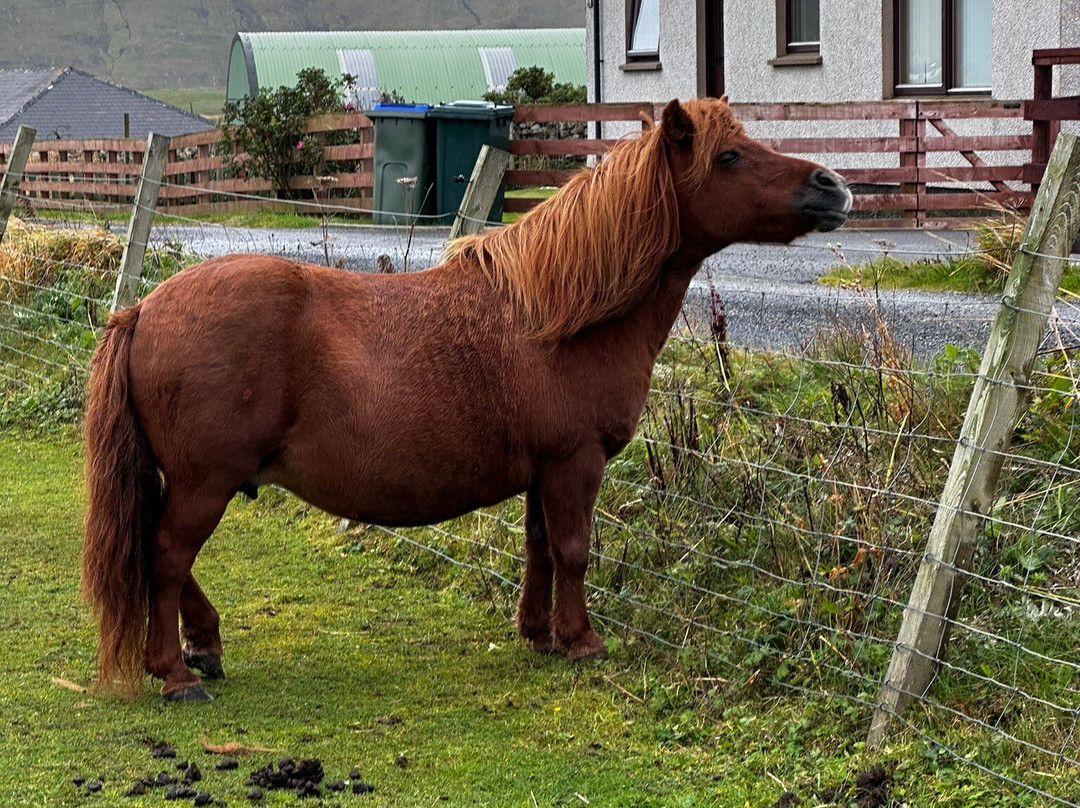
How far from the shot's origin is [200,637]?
182 inches

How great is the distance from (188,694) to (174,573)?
40cm

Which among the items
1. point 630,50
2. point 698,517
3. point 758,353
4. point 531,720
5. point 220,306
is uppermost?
point 630,50

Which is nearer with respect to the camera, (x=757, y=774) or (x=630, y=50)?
Result: (x=757, y=774)

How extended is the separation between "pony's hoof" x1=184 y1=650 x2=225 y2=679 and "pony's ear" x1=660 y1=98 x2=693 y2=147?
2.34 m

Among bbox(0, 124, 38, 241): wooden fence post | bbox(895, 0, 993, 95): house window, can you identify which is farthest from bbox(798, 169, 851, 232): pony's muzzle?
bbox(895, 0, 993, 95): house window

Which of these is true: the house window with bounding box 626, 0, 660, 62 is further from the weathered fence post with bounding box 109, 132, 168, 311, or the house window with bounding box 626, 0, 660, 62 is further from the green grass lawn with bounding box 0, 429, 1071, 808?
the green grass lawn with bounding box 0, 429, 1071, 808

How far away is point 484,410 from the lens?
179 inches

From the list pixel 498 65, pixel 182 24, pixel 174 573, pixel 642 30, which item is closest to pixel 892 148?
pixel 642 30

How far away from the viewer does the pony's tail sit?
4.31 m

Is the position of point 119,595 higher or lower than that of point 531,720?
higher

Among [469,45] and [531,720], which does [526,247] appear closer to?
[531,720]

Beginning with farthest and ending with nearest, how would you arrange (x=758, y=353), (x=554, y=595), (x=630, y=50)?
1. (x=630, y=50)
2. (x=758, y=353)
3. (x=554, y=595)

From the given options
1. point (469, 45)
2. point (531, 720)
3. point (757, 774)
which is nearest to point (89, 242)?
point (531, 720)

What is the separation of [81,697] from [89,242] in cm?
634
